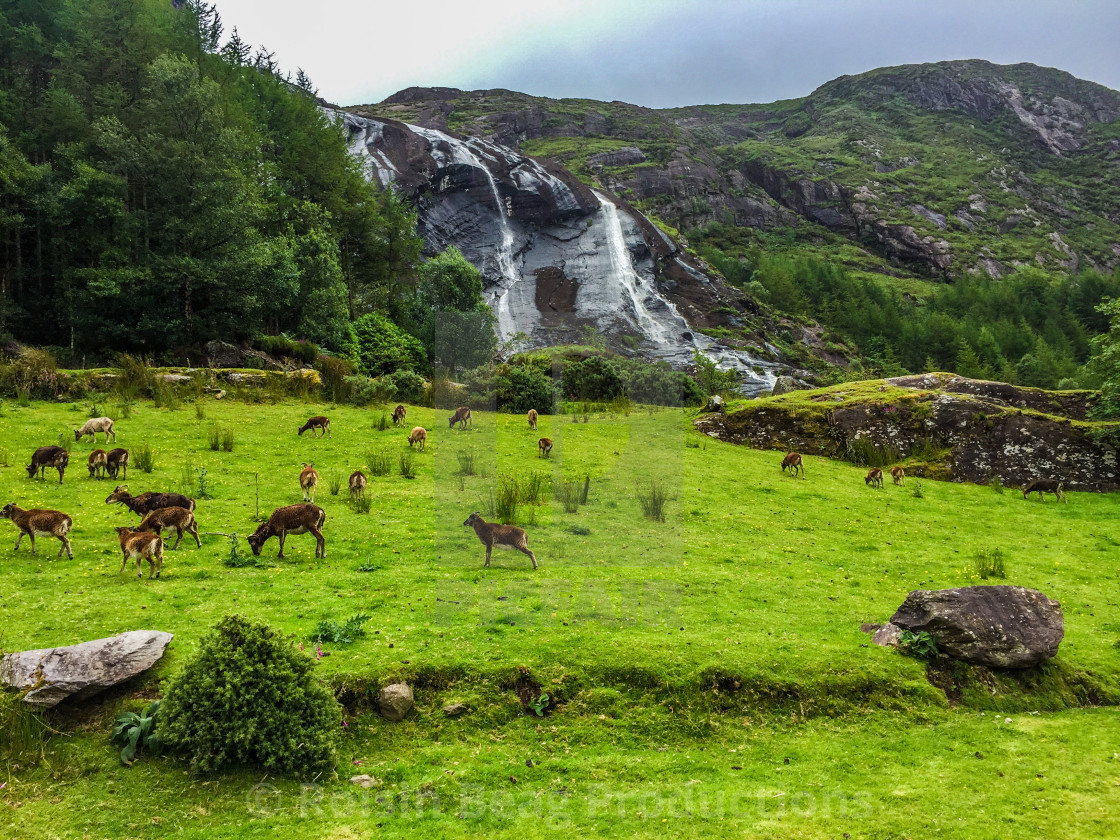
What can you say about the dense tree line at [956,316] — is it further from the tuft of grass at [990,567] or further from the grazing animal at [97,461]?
the grazing animal at [97,461]

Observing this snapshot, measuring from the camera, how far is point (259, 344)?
32.0m

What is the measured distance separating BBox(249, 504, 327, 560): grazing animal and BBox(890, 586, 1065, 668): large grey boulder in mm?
→ 9554

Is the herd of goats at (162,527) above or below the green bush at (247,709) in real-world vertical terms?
above

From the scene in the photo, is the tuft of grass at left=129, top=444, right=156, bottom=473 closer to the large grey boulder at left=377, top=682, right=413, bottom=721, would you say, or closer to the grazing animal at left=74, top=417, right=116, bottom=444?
the grazing animal at left=74, top=417, right=116, bottom=444

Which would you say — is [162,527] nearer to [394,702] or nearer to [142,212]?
[394,702]

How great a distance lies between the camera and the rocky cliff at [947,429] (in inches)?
898

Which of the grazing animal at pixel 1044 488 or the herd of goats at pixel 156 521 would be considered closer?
the herd of goats at pixel 156 521

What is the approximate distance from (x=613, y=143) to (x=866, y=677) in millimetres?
177552

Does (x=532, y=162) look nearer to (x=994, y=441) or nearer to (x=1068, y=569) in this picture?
(x=994, y=441)

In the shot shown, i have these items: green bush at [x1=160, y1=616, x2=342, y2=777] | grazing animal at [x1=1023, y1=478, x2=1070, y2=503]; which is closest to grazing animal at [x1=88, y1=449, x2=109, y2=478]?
green bush at [x1=160, y1=616, x2=342, y2=777]

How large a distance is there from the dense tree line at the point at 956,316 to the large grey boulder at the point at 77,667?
275 ft

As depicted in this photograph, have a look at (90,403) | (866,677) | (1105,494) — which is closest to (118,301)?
(90,403)

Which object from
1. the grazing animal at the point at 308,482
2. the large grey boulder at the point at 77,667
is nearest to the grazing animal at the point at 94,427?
the grazing animal at the point at 308,482

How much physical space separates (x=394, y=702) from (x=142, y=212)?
34938 mm
